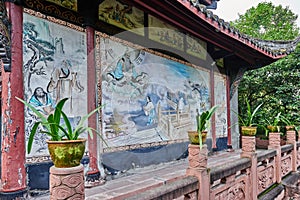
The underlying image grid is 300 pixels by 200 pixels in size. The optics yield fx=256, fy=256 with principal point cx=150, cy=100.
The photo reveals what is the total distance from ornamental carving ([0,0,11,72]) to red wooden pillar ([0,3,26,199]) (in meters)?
0.05

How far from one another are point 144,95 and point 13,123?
251 cm

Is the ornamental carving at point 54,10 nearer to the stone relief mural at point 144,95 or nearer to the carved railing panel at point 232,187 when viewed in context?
the stone relief mural at point 144,95

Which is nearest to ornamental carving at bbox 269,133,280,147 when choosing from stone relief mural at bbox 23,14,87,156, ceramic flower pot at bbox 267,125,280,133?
ceramic flower pot at bbox 267,125,280,133

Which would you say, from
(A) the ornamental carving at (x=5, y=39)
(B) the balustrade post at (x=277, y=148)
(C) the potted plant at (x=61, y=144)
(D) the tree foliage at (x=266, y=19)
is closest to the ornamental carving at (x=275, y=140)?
(B) the balustrade post at (x=277, y=148)

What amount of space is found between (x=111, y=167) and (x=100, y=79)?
1.46m

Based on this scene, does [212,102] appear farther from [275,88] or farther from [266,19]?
[266,19]

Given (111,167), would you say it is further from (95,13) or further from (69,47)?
(95,13)

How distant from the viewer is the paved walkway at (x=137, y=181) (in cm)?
334

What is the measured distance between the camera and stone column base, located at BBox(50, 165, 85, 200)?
4.90 ft

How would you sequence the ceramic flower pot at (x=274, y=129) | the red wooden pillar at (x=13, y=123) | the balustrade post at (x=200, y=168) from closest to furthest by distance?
1. the balustrade post at (x=200, y=168)
2. the red wooden pillar at (x=13, y=123)
3. the ceramic flower pot at (x=274, y=129)

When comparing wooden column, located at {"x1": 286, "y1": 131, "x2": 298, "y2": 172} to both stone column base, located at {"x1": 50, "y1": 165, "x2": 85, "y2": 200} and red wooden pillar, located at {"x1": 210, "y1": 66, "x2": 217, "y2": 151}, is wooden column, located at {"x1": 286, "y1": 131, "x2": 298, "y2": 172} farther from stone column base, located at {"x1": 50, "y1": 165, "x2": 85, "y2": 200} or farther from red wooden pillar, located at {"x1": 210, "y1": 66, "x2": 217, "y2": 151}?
stone column base, located at {"x1": 50, "y1": 165, "x2": 85, "y2": 200}

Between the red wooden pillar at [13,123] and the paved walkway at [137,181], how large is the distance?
1.33 feet

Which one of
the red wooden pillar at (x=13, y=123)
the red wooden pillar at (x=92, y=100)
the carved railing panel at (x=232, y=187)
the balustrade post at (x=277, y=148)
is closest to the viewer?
the carved railing panel at (x=232, y=187)

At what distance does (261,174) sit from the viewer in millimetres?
3982
